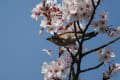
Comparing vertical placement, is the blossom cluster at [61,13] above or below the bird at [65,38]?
above

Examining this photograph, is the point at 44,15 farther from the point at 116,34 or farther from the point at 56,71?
the point at 116,34

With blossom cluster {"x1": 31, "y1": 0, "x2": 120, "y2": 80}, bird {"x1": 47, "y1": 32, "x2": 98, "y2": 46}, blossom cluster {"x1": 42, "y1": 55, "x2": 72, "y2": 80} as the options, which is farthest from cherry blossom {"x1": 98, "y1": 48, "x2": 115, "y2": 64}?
blossom cluster {"x1": 42, "y1": 55, "x2": 72, "y2": 80}

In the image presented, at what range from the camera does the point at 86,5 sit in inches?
95.9

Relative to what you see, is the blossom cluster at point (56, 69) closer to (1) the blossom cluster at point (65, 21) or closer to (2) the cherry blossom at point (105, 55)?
(1) the blossom cluster at point (65, 21)

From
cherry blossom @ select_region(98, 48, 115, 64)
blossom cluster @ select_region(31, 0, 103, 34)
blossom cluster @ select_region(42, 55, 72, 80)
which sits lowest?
blossom cluster @ select_region(42, 55, 72, 80)

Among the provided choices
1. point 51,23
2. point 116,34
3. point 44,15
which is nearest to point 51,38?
point 51,23

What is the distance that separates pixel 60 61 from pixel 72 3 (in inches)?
29.6

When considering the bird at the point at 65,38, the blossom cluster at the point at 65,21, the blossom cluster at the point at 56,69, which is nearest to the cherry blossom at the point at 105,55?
the blossom cluster at the point at 65,21

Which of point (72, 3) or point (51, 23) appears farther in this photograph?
point (51, 23)

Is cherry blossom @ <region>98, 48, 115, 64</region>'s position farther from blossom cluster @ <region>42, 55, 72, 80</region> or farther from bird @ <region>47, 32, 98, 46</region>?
blossom cluster @ <region>42, 55, 72, 80</region>

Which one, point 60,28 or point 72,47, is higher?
point 60,28

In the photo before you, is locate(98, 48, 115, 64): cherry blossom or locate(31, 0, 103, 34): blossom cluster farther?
locate(98, 48, 115, 64): cherry blossom

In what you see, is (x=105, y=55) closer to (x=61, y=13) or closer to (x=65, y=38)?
(x=65, y=38)

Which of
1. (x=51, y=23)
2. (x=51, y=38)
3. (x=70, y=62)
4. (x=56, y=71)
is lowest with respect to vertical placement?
(x=56, y=71)
